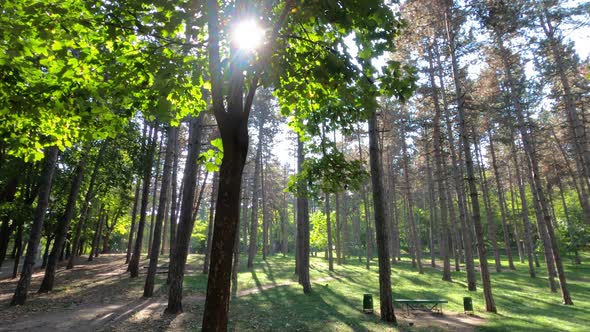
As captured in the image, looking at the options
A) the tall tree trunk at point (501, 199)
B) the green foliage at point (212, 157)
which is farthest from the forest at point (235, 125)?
the tall tree trunk at point (501, 199)

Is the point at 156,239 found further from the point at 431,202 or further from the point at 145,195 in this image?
the point at 431,202

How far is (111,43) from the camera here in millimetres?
4781

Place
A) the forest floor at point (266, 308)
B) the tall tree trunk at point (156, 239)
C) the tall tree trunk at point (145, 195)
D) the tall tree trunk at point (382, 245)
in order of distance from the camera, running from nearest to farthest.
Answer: the forest floor at point (266, 308), the tall tree trunk at point (382, 245), the tall tree trunk at point (156, 239), the tall tree trunk at point (145, 195)

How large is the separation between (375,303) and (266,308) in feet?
16.7

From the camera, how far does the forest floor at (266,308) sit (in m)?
10.2

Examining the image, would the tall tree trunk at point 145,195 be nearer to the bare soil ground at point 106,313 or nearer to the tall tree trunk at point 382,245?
the bare soil ground at point 106,313

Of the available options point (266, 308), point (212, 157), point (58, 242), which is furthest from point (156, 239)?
point (212, 157)

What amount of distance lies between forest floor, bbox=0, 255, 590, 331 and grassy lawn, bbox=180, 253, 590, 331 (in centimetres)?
3

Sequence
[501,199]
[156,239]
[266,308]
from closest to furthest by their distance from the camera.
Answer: [266,308]
[156,239]
[501,199]

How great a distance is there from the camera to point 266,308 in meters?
12.8

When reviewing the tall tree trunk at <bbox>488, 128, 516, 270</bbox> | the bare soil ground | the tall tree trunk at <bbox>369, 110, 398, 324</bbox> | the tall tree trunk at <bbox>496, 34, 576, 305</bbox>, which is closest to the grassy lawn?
the tall tree trunk at <bbox>369, 110, 398, 324</bbox>

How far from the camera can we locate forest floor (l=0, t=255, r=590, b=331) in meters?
10.2

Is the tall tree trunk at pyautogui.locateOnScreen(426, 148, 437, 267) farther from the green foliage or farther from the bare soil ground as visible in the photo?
the green foliage

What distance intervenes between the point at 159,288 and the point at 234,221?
15.2 meters
